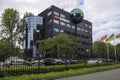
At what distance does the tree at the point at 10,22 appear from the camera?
58.9m

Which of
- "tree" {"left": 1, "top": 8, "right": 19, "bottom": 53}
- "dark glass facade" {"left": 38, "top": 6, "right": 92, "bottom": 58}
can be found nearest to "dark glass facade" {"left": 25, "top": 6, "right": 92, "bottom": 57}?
"dark glass facade" {"left": 38, "top": 6, "right": 92, "bottom": 58}

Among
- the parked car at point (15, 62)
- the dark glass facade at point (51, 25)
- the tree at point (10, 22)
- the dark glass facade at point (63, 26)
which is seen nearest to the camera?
the parked car at point (15, 62)

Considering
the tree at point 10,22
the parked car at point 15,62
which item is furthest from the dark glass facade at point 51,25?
the parked car at point 15,62

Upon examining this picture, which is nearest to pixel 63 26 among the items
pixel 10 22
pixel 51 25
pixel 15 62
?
pixel 51 25

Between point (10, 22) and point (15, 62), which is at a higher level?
point (10, 22)

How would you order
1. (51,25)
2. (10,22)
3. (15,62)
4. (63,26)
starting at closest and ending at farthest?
(15,62), (10,22), (51,25), (63,26)

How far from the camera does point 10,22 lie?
194ft

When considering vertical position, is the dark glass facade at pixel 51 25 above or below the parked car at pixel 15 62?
above

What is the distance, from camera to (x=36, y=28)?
85.9 meters

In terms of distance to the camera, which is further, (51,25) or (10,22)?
(51,25)

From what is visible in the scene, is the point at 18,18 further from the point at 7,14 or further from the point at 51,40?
the point at 51,40

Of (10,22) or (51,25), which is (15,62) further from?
(51,25)

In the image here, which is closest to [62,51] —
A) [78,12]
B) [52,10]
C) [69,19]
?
[78,12]

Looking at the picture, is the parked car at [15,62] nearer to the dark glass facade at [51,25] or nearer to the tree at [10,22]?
the tree at [10,22]
